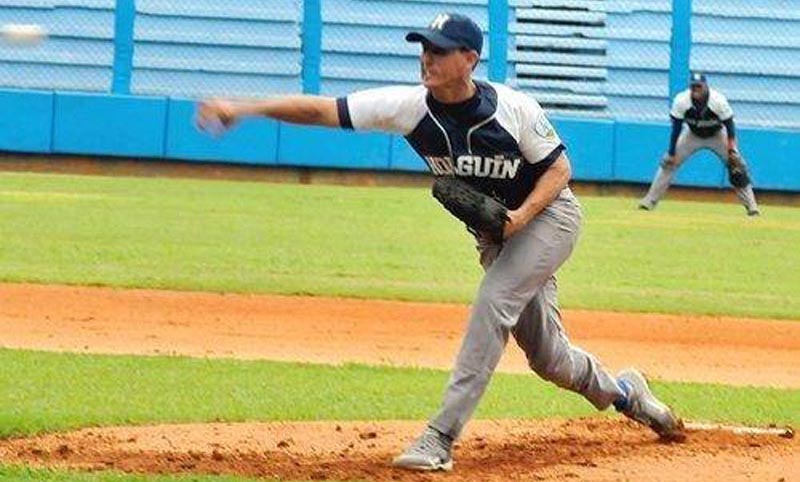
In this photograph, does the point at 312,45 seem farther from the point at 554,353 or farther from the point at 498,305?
the point at 498,305

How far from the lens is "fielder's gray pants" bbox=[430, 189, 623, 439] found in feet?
24.3

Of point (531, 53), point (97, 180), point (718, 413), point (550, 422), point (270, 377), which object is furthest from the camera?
point (531, 53)

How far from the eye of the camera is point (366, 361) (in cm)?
1158

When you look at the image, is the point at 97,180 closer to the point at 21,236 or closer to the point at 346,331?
the point at 21,236

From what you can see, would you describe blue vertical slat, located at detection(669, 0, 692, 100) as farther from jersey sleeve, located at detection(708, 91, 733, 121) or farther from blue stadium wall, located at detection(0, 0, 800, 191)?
jersey sleeve, located at detection(708, 91, 733, 121)

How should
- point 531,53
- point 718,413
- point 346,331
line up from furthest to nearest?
point 531,53 → point 346,331 → point 718,413

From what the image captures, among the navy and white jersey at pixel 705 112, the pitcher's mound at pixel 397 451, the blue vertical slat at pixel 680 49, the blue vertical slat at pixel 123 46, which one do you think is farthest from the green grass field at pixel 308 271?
the blue vertical slat at pixel 680 49

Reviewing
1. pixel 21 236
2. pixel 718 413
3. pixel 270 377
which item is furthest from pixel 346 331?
pixel 21 236

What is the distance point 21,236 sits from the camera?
746 inches

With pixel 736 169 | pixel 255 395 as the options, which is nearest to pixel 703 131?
pixel 736 169

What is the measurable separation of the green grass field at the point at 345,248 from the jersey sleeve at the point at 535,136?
8047 millimetres

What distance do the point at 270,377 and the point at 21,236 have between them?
8.81 m

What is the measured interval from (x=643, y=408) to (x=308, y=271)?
8.86m

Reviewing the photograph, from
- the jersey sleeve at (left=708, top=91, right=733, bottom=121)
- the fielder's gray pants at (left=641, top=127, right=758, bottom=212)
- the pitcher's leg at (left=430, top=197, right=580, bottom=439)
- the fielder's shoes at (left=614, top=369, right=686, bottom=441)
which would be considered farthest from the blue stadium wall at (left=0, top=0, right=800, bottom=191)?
the pitcher's leg at (left=430, top=197, right=580, bottom=439)
